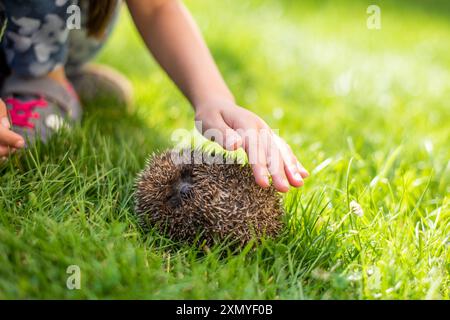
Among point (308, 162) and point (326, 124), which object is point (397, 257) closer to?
point (308, 162)

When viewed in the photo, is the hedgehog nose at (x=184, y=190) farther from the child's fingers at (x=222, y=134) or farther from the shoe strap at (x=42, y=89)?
the shoe strap at (x=42, y=89)

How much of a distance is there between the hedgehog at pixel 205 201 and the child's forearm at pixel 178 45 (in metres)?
0.39

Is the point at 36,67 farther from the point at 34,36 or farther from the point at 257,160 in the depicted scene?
the point at 257,160

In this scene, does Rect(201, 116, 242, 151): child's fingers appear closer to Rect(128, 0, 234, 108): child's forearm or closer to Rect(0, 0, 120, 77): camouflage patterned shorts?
Rect(128, 0, 234, 108): child's forearm

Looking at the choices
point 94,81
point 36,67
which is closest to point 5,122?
point 36,67

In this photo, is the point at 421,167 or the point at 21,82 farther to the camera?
the point at 421,167

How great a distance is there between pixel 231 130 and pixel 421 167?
1294 mm

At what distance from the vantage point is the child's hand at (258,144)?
1.88 m

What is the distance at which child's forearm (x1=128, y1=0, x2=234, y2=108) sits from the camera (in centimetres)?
232

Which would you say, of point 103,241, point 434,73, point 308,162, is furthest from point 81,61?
point 434,73

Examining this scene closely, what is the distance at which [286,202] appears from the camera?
2189 mm

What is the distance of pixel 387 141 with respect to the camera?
3.11 m

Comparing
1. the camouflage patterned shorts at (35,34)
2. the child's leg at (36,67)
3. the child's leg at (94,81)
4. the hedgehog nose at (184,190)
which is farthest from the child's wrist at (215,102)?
the child's leg at (94,81)

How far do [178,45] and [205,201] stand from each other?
2.68ft
